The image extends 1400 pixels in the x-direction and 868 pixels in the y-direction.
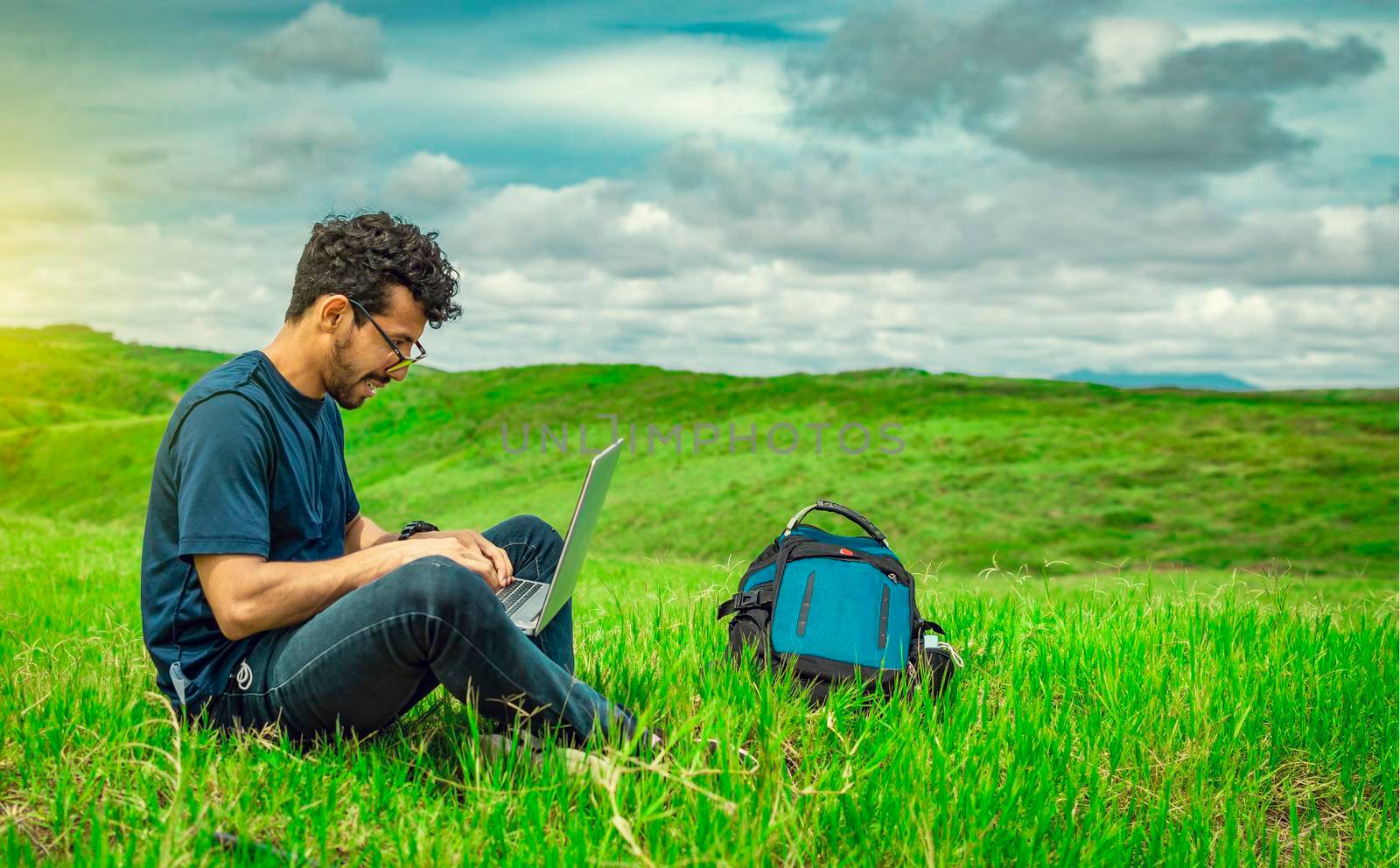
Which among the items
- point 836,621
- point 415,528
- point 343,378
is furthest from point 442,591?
point 836,621

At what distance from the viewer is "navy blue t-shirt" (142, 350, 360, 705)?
3.39 metres

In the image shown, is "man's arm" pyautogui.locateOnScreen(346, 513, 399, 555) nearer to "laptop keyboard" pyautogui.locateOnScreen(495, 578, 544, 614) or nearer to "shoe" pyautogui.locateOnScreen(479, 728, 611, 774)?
"laptop keyboard" pyautogui.locateOnScreen(495, 578, 544, 614)

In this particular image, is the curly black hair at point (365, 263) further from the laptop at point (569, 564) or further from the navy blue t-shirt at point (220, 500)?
the laptop at point (569, 564)

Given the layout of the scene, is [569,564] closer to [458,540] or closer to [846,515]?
[458,540]

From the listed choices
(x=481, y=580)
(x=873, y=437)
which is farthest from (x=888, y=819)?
(x=873, y=437)

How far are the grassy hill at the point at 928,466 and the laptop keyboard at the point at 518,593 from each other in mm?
7359

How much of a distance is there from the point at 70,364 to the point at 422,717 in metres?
118

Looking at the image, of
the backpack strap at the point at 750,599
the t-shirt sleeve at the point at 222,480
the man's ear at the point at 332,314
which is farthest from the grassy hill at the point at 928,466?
the t-shirt sleeve at the point at 222,480

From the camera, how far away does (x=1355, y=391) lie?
139 feet

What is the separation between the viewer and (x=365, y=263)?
3986 mm

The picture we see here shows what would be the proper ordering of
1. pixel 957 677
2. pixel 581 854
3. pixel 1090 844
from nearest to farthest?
pixel 581 854, pixel 1090 844, pixel 957 677

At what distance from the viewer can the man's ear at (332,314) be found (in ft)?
13.0

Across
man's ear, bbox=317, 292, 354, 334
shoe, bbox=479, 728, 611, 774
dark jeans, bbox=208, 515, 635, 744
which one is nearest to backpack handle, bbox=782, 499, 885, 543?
dark jeans, bbox=208, 515, 635, 744

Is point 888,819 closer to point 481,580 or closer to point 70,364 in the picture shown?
point 481,580
